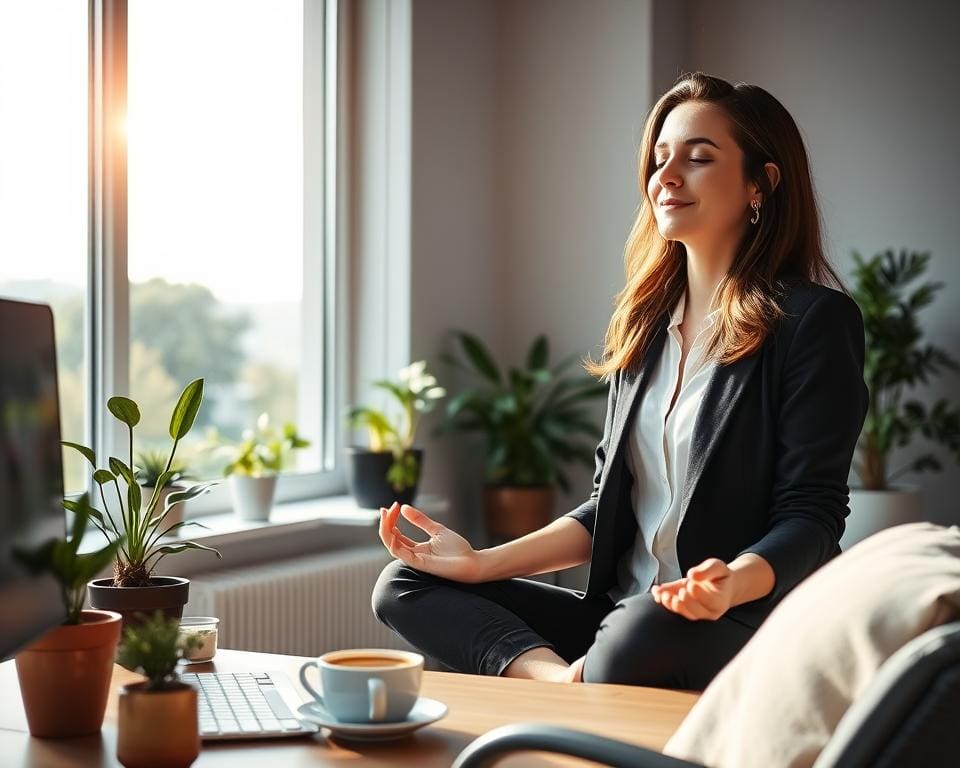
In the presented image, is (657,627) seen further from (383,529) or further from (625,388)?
(625,388)

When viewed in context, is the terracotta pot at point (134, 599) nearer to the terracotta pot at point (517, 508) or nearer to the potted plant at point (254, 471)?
the potted plant at point (254, 471)

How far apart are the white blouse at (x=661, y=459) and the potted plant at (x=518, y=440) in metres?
1.87

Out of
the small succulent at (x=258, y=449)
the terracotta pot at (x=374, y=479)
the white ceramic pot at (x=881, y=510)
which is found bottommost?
the white ceramic pot at (x=881, y=510)

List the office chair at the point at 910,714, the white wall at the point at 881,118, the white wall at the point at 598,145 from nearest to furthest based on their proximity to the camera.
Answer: the office chair at the point at 910,714
the white wall at the point at 598,145
the white wall at the point at 881,118

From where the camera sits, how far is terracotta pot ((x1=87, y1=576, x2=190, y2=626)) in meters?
1.50

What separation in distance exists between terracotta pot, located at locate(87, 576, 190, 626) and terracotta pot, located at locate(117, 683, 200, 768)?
1.50ft

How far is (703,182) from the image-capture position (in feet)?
7.06

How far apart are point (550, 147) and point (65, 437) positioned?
221 cm

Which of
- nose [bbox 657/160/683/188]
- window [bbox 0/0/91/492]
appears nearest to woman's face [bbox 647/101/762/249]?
nose [bbox 657/160/683/188]

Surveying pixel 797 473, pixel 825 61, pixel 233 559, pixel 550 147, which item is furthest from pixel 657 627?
pixel 825 61

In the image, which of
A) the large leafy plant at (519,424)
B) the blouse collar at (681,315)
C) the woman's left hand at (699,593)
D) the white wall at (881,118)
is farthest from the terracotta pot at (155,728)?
the white wall at (881,118)

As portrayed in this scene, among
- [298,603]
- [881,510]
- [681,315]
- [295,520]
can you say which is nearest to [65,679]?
[681,315]

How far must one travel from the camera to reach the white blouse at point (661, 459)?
2.11 metres

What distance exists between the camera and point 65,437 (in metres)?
3.13
